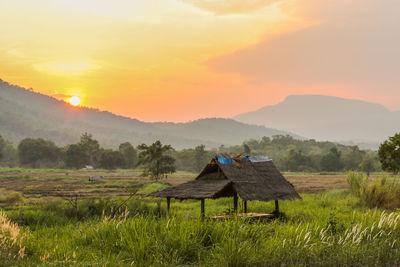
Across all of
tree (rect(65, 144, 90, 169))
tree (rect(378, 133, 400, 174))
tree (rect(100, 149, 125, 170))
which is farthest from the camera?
tree (rect(100, 149, 125, 170))

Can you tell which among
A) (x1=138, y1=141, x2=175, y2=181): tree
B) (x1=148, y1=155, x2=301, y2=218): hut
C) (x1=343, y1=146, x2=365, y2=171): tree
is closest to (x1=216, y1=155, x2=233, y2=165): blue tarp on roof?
(x1=148, y1=155, x2=301, y2=218): hut

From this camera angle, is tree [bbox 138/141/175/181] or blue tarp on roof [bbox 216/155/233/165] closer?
blue tarp on roof [bbox 216/155/233/165]

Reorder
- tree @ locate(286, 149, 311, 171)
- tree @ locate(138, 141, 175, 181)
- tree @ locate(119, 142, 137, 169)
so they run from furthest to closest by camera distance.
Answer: tree @ locate(286, 149, 311, 171)
tree @ locate(119, 142, 137, 169)
tree @ locate(138, 141, 175, 181)

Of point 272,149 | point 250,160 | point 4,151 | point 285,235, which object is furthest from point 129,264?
point 272,149

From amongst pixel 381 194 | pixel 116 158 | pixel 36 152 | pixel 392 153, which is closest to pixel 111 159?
pixel 116 158

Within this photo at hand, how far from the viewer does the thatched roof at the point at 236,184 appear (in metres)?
20.5

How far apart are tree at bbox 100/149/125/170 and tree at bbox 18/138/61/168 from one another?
17995mm

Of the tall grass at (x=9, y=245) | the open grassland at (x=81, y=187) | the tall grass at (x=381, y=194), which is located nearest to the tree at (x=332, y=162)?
the open grassland at (x=81, y=187)

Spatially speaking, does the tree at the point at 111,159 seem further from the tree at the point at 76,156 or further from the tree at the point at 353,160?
the tree at the point at 353,160

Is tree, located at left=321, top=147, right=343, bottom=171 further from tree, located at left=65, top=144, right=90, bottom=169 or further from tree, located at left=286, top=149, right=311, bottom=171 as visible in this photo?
tree, located at left=65, top=144, right=90, bottom=169

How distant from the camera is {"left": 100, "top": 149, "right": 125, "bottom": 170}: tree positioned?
11856 cm

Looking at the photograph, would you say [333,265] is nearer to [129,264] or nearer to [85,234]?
[129,264]

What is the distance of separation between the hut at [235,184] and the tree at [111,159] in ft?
320

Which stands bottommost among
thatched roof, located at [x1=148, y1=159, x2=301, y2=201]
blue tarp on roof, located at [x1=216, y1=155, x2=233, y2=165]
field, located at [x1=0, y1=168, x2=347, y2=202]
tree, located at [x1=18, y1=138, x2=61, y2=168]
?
field, located at [x1=0, y1=168, x2=347, y2=202]
